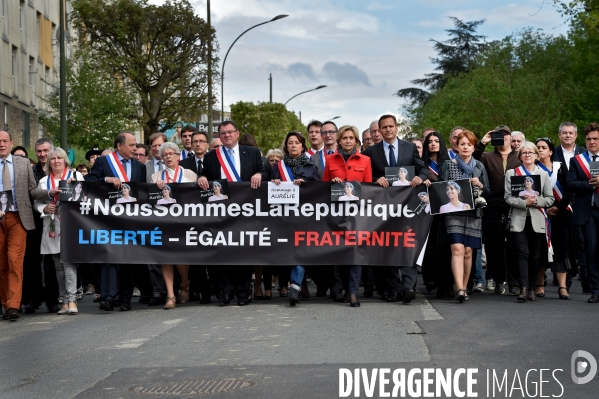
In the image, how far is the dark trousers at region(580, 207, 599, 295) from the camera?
545 inches

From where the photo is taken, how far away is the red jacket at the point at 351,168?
14.0m

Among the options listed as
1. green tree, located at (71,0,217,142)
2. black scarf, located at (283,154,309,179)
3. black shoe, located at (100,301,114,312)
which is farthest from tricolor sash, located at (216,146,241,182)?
green tree, located at (71,0,217,142)

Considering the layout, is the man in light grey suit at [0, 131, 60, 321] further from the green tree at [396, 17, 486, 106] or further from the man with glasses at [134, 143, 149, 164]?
the green tree at [396, 17, 486, 106]

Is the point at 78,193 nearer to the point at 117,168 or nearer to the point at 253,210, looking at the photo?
the point at 117,168

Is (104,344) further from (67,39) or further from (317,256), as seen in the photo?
(67,39)

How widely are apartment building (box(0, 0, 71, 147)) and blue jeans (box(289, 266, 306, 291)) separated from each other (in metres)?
32.1

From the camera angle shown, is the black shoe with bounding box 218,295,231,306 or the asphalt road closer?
the asphalt road

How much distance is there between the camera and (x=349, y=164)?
14.1 metres

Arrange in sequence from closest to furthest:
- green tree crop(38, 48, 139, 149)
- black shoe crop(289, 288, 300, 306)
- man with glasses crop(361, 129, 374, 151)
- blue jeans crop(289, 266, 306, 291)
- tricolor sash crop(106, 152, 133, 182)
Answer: black shoe crop(289, 288, 300, 306) → blue jeans crop(289, 266, 306, 291) → tricolor sash crop(106, 152, 133, 182) → man with glasses crop(361, 129, 374, 151) → green tree crop(38, 48, 139, 149)

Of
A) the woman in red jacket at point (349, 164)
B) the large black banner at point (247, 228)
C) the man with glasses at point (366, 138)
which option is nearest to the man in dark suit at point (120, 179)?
the large black banner at point (247, 228)

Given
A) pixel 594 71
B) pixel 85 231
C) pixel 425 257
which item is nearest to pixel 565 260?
pixel 425 257

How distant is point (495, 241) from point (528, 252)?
1.05 m

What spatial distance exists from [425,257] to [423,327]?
4.20 metres

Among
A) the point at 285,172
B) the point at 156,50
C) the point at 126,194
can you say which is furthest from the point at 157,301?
the point at 156,50
